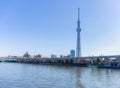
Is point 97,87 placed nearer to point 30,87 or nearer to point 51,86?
point 51,86

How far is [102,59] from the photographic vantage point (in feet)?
414

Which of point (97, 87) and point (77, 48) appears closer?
point (97, 87)

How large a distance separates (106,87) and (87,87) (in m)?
2.43

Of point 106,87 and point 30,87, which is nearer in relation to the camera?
point 30,87

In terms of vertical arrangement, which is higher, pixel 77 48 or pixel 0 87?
pixel 77 48

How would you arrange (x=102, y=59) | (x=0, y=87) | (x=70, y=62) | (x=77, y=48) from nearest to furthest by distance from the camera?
1. (x=0, y=87)
2. (x=102, y=59)
3. (x=70, y=62)
4. (x=77, y=48)

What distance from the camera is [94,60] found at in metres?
130

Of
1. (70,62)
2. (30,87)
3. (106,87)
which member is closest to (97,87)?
(106,87)

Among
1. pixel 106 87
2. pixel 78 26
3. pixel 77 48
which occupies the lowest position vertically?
pixel 106 87

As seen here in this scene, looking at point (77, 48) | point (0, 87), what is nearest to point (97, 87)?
point (0, 87)

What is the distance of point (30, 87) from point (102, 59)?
340 feet

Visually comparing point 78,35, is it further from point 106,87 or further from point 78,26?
point 106,87

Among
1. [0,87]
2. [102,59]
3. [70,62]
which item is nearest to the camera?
[0,87]

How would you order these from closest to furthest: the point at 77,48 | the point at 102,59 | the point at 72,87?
1. the point at 72,87
2. the point at 102,59
3. the point at 77,48
